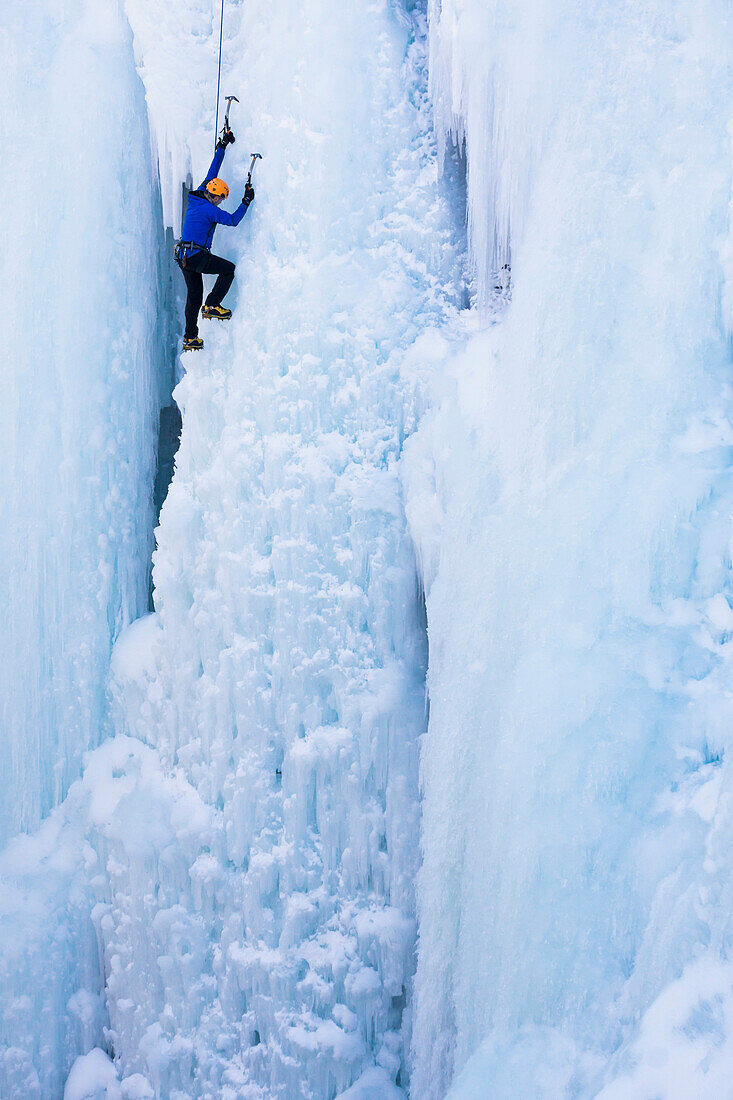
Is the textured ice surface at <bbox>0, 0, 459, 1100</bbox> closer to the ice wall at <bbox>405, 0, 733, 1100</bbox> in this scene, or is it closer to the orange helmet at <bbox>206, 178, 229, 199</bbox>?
the orange helmet at <bbox>206, 178, 229, 199</bbox>

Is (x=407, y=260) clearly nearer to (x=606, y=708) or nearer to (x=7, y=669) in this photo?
(x=606, y=708)

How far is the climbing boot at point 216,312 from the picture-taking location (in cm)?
387

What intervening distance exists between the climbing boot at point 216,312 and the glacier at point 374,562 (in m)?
0.14

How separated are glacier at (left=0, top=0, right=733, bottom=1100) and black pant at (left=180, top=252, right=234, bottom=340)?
0.14m

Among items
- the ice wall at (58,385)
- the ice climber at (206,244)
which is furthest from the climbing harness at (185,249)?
the ice wall at (58,385)

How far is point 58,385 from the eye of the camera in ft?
14.4

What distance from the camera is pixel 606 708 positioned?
2709 mm

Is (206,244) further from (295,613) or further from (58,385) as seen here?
(295,613)

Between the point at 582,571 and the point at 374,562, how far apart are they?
1.11m

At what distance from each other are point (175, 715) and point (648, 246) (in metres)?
2.80

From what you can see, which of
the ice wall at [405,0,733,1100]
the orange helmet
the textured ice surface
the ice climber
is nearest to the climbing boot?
the ice climber

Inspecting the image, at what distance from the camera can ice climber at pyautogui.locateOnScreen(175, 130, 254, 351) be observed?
3740mm

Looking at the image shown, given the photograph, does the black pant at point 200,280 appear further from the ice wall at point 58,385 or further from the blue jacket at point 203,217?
the ice wall at point 58,385

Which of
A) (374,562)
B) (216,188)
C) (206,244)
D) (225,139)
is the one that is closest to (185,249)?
(206,244)
